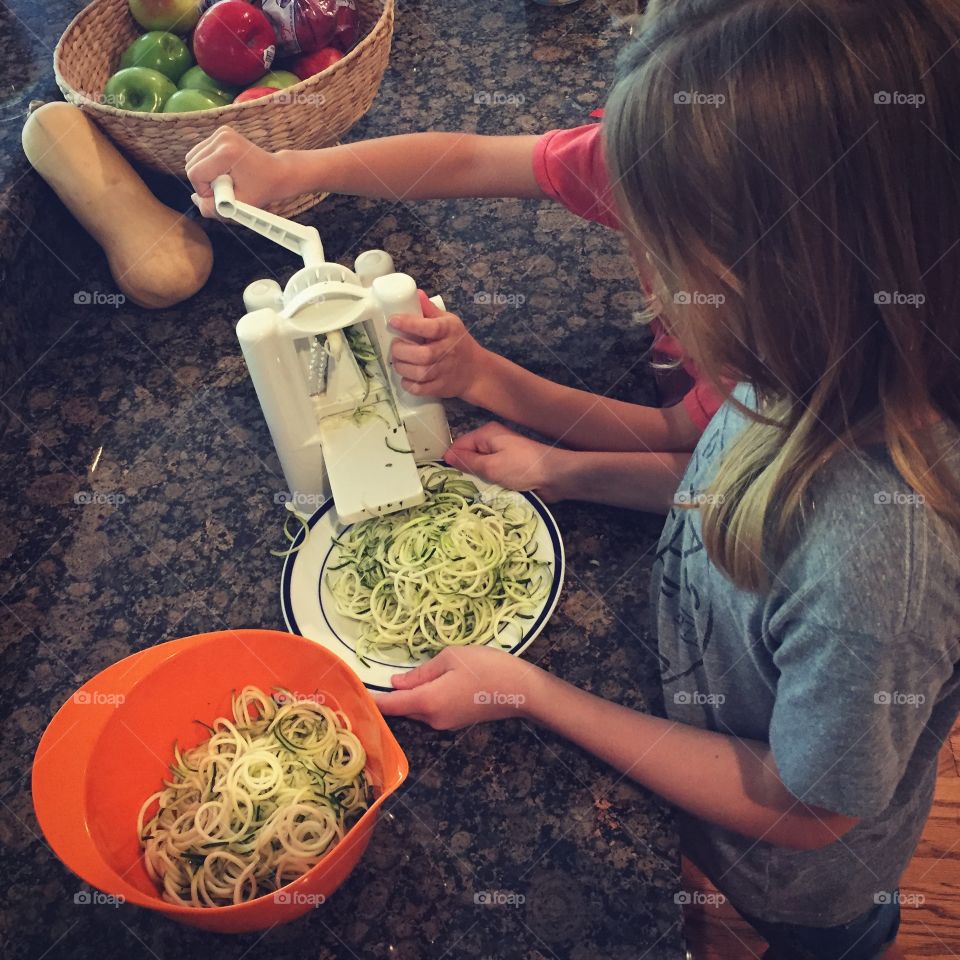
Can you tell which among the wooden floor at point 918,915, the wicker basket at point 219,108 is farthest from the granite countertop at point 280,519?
the wooden floor at point 918,915

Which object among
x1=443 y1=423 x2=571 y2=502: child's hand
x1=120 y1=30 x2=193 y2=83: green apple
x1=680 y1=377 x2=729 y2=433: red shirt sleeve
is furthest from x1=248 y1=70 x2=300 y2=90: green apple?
x1=680 y1=377 x2=729 y2=433: red shirt sleeve

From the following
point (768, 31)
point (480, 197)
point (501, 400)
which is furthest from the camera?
point (480, 197)

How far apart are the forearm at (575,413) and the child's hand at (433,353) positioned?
1.7 inches

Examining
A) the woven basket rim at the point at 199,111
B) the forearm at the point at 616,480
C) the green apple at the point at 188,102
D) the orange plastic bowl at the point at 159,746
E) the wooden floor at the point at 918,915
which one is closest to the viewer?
the orange plastic bowl at the point at 159,746

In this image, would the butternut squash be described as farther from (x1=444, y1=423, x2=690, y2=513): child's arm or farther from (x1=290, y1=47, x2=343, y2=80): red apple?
(x1=444, y1=423, x2=690, y2=513): child's arm

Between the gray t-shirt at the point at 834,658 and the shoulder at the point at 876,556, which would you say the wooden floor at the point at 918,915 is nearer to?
the gray t-shirt at the point at 834,658

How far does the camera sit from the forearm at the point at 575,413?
1147mm

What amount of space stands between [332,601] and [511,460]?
27 centimetres

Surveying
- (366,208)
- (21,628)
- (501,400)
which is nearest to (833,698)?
(501,400)

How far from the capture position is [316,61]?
136 centimetres

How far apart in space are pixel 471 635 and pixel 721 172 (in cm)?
53

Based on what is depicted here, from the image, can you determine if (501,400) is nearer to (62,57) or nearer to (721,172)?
(721,172)

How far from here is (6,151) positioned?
1.33 meters

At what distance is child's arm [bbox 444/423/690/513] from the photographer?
105cm
